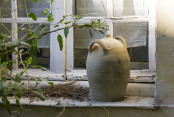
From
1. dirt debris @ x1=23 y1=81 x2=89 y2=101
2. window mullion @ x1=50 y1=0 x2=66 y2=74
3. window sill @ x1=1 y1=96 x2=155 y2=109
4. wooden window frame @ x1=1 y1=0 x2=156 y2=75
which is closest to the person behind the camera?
window sill @ x1=1 y1=96 x2=155 y2=109

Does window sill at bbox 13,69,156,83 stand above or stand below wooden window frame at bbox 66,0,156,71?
below

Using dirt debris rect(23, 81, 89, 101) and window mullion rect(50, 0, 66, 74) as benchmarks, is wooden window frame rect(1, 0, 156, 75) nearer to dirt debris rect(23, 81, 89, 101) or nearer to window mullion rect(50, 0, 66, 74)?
window mullion rect(50, 0, 66, 74)

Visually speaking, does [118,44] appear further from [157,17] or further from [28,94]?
[28,94]

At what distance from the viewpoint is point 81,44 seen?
2754 millimetres

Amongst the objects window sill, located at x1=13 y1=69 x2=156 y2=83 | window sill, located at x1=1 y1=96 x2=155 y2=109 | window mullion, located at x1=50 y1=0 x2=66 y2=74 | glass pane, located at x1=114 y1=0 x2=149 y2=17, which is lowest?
window sill, located at x1=1 y1=96 x2=155 y2=109

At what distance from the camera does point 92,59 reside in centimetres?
229

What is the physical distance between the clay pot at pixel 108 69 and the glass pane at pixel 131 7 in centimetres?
41

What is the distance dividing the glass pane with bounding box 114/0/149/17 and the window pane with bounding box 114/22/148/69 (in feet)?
0.28

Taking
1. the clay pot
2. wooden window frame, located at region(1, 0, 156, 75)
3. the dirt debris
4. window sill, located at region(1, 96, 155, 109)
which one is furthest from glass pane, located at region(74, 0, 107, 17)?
window sill, located at region(1, 96, 155, 109)

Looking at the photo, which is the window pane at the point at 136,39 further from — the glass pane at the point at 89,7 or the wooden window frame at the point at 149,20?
the glass pane at the point at 89,7

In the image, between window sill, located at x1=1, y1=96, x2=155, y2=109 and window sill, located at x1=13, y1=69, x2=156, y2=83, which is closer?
window sill, located at x1=1, y1=96, x2=155, y2=109

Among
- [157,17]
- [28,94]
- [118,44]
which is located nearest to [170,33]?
[157,17]

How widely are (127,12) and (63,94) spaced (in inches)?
34.4

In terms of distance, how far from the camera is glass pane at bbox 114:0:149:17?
2.59 m
